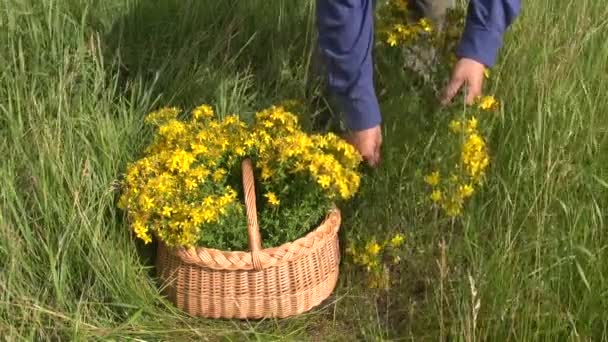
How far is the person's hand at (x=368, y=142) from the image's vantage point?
2.03m

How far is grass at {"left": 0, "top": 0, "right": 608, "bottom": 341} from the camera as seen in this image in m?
1.83

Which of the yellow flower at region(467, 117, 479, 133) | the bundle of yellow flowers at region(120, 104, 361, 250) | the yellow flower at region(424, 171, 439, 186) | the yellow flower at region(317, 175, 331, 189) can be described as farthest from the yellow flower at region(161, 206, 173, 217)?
the yellow flower at region(467, 117, 479, 133)

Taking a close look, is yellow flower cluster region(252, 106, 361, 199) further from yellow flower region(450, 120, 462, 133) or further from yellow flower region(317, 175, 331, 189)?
yellow flower region(450, 120, 462, 133)

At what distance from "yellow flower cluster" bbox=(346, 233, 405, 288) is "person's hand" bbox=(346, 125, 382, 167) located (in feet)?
0.68

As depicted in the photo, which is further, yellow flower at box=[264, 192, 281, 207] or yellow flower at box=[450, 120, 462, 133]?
yellow flower at box=[264, 192, 281, 207]

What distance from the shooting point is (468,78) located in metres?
2.01

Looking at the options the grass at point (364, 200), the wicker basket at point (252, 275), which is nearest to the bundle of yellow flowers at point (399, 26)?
the grass at point (364, 200)

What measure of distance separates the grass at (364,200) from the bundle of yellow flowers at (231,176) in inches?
6.2

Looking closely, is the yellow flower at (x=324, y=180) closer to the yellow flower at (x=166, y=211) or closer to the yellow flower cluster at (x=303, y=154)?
the yellow flower cluster at (x=303, y=154)

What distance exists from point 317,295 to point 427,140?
48 centimetres

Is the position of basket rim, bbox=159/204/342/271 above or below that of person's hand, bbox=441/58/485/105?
below

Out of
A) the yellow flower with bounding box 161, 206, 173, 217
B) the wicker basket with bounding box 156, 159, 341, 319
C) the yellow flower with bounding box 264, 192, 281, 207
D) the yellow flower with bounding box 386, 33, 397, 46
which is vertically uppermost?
the yellow flower with bounding box 386, 33, 397, 46

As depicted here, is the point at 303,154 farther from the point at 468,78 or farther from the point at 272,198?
the point at 468,78

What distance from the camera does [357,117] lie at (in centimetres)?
198
